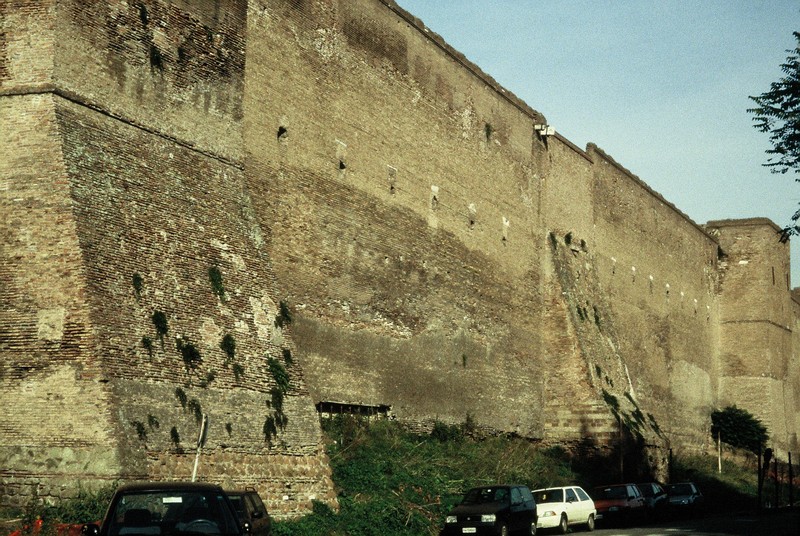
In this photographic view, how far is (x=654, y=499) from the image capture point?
29.9m

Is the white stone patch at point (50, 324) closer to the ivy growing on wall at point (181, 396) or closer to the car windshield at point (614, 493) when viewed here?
Result: the ivy growing on wall at point (181, 396)

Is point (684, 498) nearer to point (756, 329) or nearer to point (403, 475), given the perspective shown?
point (403, 475)

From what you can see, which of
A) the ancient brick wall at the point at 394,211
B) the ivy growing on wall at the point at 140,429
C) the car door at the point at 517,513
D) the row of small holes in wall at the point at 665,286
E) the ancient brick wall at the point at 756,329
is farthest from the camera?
the ancient brick wall at the point at 756,329

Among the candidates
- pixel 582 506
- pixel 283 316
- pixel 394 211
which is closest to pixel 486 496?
pixel 582 506

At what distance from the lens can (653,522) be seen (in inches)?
1177

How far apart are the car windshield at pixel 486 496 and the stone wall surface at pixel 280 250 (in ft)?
11.6

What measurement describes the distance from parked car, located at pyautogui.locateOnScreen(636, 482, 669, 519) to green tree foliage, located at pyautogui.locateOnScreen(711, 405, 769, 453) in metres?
20.7

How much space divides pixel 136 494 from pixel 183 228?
859 centimetres

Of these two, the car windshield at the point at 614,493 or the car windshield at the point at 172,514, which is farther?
the car windshield at the point at 614,493

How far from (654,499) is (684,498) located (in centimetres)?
249

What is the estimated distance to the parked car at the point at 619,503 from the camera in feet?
91.9

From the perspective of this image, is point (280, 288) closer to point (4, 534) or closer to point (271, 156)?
point (271, 156)

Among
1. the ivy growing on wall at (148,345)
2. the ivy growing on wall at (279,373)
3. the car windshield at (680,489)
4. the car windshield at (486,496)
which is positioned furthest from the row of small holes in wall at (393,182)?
the car windshield at (680,489)

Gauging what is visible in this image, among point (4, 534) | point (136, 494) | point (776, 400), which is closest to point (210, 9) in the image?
point (4, 534)
